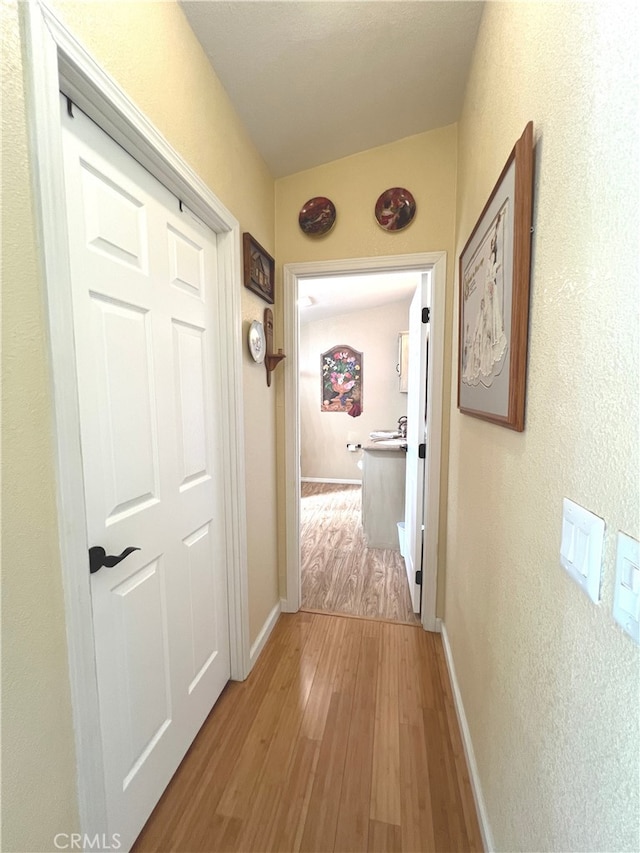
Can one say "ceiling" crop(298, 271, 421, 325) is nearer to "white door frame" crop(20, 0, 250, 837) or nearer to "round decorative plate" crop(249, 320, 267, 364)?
"round decorative plate" crop(249, 320, 267, 364)

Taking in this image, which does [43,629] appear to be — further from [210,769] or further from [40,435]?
[210,769]

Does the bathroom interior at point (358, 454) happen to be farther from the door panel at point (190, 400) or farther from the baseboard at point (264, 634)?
the door panel at point (190, 400)

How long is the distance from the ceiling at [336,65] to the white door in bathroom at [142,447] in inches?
24.5

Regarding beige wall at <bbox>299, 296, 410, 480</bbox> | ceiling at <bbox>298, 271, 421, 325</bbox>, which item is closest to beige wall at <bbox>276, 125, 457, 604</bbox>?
ceiling at <bbox>298, 271, 421, 325</bbox>

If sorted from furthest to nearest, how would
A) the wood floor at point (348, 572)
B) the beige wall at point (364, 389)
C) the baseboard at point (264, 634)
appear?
the beige wall at point (364, 389) → the wood floor at point (348, 572) → the baseboard at point (264, 634)

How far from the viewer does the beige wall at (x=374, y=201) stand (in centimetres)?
173

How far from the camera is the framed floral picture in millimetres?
4883

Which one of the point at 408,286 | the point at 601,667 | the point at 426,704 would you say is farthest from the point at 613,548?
the point at 408,286

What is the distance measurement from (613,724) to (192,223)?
1.64 m

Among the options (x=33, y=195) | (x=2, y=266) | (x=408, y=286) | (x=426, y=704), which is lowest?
(x=426, y=704)

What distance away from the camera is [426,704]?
148cm

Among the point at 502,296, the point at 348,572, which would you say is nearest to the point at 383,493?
the point at 348,572

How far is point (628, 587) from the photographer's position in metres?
0.42

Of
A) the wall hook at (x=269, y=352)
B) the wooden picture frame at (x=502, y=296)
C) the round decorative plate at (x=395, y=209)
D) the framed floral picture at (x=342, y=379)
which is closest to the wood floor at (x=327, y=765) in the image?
the wooden picture frame at (x=502, y=296)
